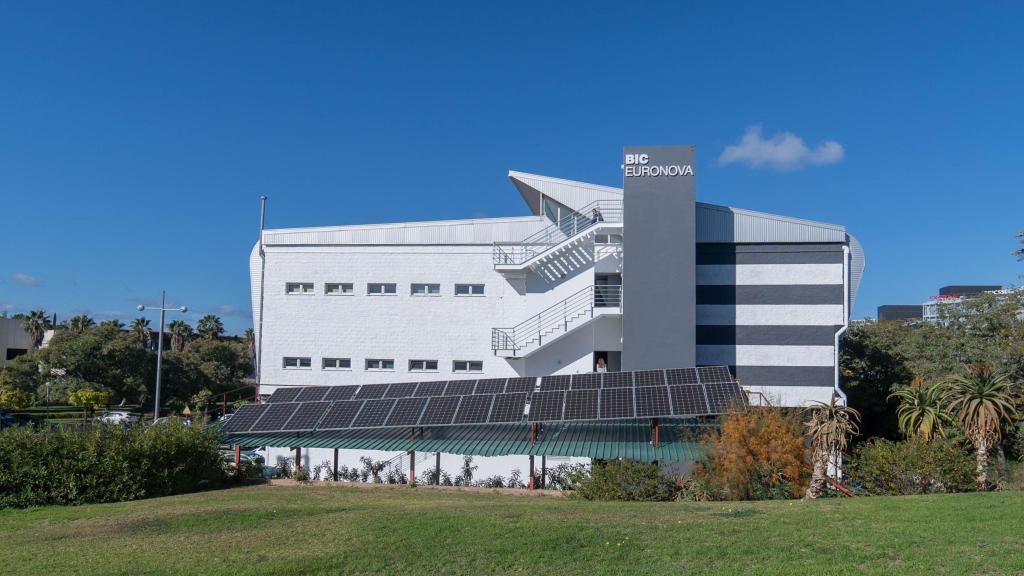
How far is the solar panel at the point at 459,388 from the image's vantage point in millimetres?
27031

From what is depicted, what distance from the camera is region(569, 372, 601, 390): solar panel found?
26.4 m

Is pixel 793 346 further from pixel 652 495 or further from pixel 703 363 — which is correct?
pixel 652 495

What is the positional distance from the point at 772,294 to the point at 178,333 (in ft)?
238

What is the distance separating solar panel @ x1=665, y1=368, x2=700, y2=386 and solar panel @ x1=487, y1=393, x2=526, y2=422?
17.0 feet

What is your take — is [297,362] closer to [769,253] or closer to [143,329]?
[769,253]

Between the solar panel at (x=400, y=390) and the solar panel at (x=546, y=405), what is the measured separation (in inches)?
229

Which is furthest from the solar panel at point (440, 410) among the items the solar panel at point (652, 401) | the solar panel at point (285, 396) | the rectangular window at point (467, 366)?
the rectangular window at point (467, 366)

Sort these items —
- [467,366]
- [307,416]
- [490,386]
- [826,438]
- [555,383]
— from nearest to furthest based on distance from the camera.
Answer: [826,438]
[307,416]
[555,383]
[490,386]
[467,366]

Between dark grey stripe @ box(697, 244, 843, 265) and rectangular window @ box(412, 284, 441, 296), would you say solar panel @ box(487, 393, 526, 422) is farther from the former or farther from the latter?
dark grey stripe @ box(697, 244, 843, 265)

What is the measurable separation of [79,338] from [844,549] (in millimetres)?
65245

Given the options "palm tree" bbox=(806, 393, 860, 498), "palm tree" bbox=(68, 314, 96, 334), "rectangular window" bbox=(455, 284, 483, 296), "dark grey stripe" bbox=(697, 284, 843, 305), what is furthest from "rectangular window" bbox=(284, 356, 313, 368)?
"palm tree" bbox=(68, 314, 96, 334)

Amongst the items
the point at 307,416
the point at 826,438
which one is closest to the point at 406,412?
the point at 307,416

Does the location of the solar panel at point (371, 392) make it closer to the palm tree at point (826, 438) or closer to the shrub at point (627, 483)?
the shrub at point (627, 483)

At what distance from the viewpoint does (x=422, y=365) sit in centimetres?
3581
